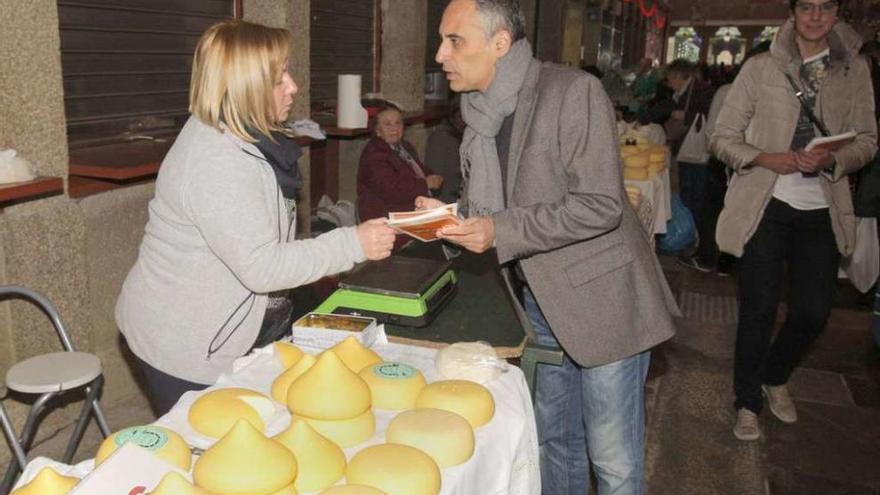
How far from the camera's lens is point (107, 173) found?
3.47 m

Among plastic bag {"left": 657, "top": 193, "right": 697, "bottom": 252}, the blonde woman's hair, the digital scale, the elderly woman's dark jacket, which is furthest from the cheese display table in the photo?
plastic bag {"left": 657, "top": 193, "right": 697, "bottom": 252}

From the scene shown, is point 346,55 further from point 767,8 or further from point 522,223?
point 767,8

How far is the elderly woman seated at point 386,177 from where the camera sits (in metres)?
5.17

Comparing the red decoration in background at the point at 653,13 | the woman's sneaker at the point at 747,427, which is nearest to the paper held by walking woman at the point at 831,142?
the woman's sneaker at the point at 747,427

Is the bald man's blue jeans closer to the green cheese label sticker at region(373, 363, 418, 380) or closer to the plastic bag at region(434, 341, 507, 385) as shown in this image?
the plastic bag at region(434, 341, 507, 385)

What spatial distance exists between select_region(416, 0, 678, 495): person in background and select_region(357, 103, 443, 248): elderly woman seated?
8.70ft

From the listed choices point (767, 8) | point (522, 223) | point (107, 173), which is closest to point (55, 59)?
point (107, 173)

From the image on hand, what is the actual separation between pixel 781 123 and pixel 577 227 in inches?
71.9

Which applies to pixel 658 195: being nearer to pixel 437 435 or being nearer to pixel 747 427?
pixel 747 427

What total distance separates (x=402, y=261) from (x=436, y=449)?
1240 mm

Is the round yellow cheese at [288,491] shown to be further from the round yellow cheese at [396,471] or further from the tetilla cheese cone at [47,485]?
the tetilla cheese cone at [47,485]

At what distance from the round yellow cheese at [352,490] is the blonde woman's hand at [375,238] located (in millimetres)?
878

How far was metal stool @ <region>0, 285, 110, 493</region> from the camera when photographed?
2.68m

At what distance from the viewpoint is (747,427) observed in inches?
153
